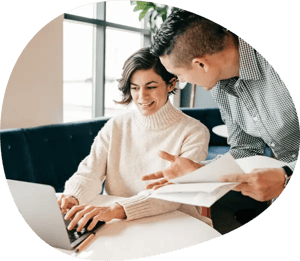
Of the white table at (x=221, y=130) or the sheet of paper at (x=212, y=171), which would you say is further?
the white table at (x=221, y=130)

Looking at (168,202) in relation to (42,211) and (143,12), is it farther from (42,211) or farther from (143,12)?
(143,12)

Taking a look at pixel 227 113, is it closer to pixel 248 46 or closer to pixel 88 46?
pixel 248 46

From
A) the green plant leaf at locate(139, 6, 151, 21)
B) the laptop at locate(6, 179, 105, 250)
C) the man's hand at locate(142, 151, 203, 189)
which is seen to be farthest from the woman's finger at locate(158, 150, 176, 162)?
the green plant leaf at locate(139, 6, 151, 21)

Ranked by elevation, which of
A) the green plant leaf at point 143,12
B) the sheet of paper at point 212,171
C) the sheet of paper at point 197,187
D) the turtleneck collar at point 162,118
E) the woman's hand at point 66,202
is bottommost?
the woman's hand at point 66,202

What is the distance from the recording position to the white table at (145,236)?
0.65 meters

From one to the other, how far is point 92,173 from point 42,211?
15 cm

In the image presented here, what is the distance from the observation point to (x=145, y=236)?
2.21ft

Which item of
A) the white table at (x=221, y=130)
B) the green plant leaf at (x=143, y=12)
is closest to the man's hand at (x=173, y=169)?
the white table at (x=221, y=130)

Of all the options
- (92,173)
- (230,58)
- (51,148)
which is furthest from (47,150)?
(230,58)

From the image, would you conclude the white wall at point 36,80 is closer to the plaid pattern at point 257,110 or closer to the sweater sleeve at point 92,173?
the sweater sleeve at point 92,173

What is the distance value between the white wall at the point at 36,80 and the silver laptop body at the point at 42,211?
6.0 inches

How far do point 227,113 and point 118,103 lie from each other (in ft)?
0.94

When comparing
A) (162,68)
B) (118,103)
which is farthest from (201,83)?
(118,103)

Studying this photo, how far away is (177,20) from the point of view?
0.68m
